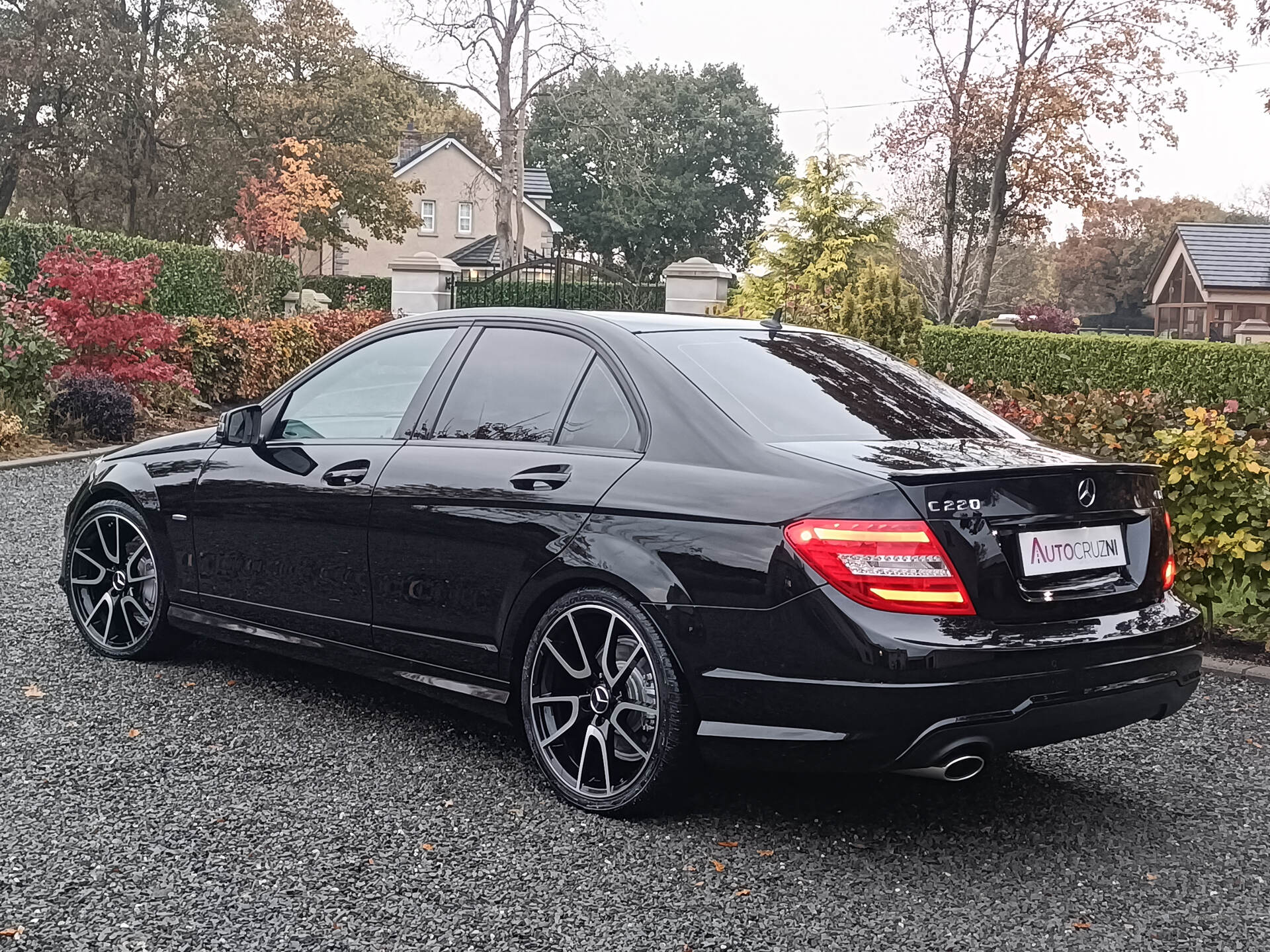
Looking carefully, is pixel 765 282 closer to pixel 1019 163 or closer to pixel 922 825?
pixel 1019 163


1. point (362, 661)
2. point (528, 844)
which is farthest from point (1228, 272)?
point (528, 844)

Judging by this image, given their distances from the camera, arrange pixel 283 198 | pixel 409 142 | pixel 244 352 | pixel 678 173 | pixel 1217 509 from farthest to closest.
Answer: pixel 678 173
pixel 409 142
pixel 283 198
pixel 244 352
pixel 1217 509

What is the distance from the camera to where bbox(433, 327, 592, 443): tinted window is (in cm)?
450

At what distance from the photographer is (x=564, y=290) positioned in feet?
90.5

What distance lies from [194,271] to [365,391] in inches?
924

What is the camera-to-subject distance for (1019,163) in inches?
1277

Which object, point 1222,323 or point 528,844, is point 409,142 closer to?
point 1222,323

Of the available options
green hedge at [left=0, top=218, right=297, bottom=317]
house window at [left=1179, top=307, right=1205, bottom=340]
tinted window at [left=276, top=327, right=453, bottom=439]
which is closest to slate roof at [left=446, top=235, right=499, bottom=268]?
green hedge at [left=0, top=218, right=297, bottom=317]

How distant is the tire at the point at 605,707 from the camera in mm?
3906

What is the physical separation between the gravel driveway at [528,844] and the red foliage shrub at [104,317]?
1015 centimetres

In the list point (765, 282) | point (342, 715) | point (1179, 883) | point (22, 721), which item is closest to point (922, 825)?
point (1179, 883)

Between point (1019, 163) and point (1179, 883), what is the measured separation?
30973 millimetres

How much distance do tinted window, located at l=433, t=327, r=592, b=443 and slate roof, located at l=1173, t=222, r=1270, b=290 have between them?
48.1 meters

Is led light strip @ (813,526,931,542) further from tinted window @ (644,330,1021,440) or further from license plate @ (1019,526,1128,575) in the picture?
tinted window @ (644,330,1021,440)
